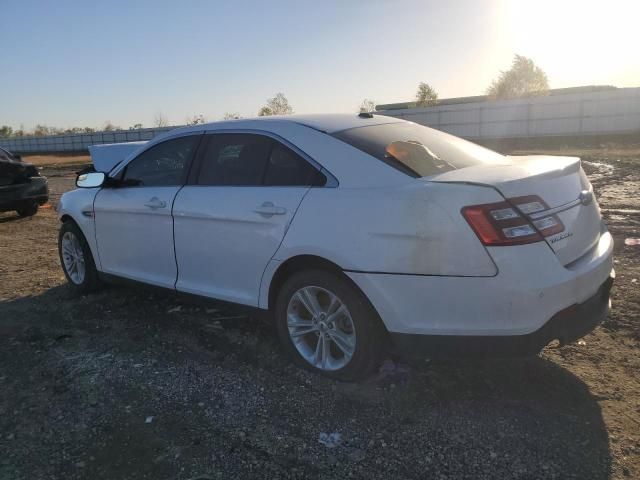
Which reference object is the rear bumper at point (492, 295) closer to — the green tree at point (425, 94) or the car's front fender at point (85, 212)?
the car's front fender at point (85, 212)

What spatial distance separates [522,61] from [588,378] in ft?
203

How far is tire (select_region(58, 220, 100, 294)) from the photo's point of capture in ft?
17.5

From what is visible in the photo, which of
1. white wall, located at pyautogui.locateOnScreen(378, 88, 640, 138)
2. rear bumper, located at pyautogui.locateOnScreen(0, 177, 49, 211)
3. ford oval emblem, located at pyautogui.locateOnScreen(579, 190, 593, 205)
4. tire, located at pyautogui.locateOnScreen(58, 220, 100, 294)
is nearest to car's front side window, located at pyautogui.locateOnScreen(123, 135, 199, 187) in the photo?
tire, located at pyautogui.locateOnScreen(58, 220, 100, 294)

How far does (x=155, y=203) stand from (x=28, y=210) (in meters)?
8.19

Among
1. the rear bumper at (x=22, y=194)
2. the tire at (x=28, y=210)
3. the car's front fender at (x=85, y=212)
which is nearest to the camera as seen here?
the car's front fender at (x=85, y=212)

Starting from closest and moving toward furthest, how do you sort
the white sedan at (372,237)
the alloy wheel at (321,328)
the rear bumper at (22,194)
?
the white sedan at (372,237) < the alloy wheel at (321,328) < the rear bumper at (22,194)

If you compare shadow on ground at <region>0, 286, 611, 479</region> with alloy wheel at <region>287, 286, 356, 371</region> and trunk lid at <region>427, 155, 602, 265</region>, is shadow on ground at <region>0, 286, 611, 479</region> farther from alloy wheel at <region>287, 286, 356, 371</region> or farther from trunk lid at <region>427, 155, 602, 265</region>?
trunk lid at <region>427, 155, 602, 265</region>

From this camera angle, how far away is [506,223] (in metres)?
2.79

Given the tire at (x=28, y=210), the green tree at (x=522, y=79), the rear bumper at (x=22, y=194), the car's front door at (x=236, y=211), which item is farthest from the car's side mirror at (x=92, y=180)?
the green tree at (x=522, y=79)

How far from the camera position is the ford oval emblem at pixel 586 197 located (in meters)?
3.29

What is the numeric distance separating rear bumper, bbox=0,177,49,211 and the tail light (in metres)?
9.91

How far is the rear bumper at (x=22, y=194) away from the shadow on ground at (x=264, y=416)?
7032 mm

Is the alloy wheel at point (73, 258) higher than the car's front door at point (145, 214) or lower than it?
lower

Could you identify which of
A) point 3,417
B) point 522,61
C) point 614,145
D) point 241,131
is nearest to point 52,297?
point 3,417
